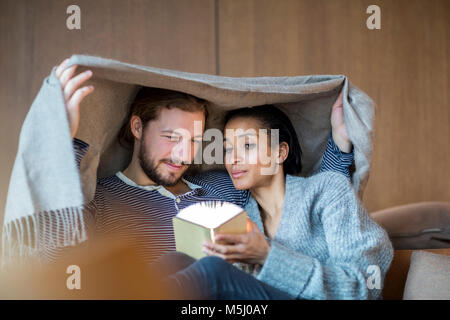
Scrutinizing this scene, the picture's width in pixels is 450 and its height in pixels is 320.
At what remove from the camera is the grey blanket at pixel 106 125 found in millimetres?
1109

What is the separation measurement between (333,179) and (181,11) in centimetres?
149

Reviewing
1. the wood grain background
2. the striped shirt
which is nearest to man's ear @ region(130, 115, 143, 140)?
the striped shirt

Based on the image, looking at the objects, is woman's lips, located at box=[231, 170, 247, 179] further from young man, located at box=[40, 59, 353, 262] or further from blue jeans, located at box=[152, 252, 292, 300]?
blue jeans, located at box=[152, 252, 292, 300]

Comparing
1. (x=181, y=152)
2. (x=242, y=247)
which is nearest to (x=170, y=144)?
(x=181, y=152)

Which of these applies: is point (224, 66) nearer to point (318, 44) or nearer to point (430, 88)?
point (318, 44)

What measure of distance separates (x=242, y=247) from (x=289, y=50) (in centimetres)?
168

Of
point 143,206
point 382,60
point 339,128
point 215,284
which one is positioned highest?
point 382,60

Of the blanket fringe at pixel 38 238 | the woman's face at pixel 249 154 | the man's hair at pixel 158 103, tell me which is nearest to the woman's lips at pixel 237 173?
the woman's face at pixel 249 154

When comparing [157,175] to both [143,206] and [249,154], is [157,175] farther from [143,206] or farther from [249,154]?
[249,154]

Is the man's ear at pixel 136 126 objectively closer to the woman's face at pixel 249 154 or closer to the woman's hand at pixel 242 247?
the woman's face at pixel 249 154

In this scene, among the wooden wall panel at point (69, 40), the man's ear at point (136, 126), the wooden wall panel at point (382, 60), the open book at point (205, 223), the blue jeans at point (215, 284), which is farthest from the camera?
the wooden wall panel at point (382, 60)

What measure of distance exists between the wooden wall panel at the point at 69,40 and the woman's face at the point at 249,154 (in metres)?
1.07

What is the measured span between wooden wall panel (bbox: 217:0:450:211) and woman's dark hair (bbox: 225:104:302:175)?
40.6 inches

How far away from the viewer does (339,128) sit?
1.47 m
